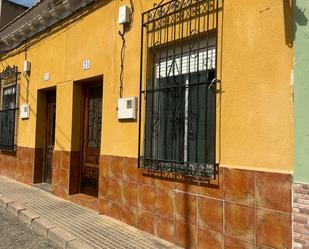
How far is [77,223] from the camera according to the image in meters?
5.89

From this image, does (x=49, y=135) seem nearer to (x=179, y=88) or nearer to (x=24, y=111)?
(x=24, y=111)

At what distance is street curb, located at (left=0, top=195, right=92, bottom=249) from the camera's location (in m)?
5.00

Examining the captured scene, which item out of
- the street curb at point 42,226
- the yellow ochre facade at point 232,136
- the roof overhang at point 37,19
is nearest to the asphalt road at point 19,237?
the street curb at point 42,226

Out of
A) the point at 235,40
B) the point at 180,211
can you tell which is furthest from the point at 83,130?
the point at 235,40

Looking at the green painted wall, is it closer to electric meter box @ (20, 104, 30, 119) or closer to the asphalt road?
the asphalt road

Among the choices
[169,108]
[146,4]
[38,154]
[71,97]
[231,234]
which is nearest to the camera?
[231,234]

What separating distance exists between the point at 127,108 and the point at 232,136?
6.83 ft

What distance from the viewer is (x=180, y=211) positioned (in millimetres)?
4789

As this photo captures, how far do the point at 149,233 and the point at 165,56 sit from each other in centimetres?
250

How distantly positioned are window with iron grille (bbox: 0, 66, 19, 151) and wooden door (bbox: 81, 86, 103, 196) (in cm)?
358

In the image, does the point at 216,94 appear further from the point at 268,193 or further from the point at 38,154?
the point at 38,154

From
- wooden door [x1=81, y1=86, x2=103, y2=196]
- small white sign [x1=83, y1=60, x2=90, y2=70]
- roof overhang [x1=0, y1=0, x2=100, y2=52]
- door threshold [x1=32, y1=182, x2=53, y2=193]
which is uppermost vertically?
roof overhang [x1=0, y1=0, x2=100, y2=52]

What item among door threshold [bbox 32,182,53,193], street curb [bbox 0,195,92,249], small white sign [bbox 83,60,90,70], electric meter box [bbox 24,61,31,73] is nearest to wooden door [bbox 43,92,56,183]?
door threshold [bbox 32,182,53,193]

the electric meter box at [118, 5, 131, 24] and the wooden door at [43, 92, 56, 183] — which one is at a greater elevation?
the electric meter box at [118, 5, 131, 24]
